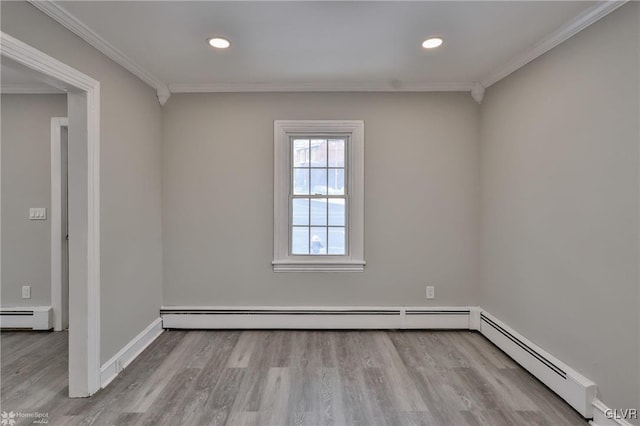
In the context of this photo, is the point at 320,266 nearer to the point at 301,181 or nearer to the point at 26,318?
the point at 301,181

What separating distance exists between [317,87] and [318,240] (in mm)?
1587

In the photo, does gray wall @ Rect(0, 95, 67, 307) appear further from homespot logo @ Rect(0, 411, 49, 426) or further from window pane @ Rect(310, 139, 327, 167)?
window pane @ Rect(310, 139, 327, 167)

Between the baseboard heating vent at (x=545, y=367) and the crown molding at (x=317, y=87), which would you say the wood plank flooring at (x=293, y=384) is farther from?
the crown molding at (x=317, y=87)

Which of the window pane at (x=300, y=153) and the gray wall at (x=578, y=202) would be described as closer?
the gray wall at (x=578, y=202)

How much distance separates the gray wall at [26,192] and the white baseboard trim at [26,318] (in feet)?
0.23

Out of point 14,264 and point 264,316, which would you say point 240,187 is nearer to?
point 264,316

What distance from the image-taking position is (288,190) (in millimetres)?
3244

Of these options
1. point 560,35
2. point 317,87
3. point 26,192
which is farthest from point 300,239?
point 26,192

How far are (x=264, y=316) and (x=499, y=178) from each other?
2.69m

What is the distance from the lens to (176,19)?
1972mm

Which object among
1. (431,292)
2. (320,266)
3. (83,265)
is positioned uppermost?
(83,265)

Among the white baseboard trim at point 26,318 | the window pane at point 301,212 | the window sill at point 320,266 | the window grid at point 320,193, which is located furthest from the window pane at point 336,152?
the white baseboard trim at point 26,318

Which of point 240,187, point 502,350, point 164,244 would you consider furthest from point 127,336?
point 502,350

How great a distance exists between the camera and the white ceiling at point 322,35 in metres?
1.86
